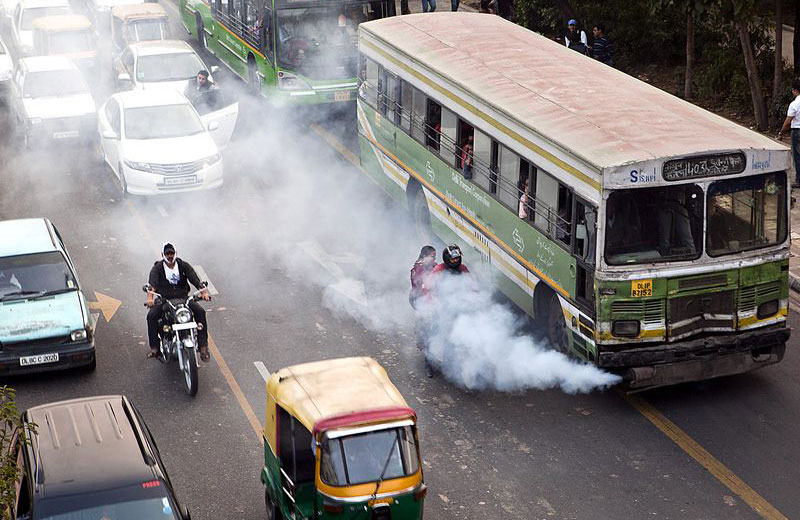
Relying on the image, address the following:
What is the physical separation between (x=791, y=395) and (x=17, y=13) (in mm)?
24889

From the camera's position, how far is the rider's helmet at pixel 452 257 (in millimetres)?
13250

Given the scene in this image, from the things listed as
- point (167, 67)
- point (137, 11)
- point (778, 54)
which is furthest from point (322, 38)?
point (137, 11)

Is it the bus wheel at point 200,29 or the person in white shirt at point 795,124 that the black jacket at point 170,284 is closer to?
the person in white shirt at point 795,124

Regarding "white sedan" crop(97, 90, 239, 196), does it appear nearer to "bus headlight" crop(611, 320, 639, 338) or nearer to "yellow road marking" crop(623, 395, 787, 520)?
"yellow road marking" crop(623, 395, 787, 520)

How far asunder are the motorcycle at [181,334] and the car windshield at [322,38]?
32.6 ft

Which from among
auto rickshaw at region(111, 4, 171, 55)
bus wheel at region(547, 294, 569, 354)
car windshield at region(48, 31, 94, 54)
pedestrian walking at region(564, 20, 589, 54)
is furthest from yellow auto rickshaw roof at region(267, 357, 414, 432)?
car windshield at region(48, 31, 94, 54)

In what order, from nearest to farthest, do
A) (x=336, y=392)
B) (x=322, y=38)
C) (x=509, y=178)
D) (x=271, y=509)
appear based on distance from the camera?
(x=336, y=392) → (x=271, y=509) → (x=509, y=178) → (x=322, y=38)

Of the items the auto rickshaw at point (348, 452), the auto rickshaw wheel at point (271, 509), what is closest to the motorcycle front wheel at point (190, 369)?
the auto rickshaw wheel at point (271, 509)

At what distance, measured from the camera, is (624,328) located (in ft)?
40.2

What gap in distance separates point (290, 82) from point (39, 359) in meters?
10.7

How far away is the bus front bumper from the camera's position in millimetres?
12320

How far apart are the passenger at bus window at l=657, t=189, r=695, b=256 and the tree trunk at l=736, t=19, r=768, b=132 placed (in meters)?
9.68

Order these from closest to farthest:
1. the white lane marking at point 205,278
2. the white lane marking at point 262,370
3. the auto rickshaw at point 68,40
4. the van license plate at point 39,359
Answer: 1. the van license plate at point 39,359
2. the white lane marking at point 262,370
3. the white lane marking at point 205,278
4. the auto rickshaw at point 68,40

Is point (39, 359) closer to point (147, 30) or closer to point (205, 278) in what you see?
point (205, 278)
